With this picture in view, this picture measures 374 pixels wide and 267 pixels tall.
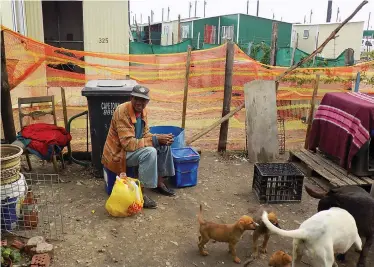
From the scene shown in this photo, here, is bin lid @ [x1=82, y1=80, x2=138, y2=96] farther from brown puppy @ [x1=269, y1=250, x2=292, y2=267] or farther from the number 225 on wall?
the number 225 on wall

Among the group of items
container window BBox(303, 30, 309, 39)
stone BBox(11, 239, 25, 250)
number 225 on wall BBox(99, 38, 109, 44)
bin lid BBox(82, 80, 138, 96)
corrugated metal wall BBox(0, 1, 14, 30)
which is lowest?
stone BBox(11, 239, 25, 250)

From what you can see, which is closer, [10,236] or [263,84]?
[10,236]

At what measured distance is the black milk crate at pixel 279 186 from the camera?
14.6 feet

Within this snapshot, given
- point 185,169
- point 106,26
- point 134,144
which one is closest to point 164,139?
point 134,144

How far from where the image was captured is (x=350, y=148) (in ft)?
15.5

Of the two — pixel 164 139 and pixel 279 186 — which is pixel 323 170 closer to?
pixel 279 186

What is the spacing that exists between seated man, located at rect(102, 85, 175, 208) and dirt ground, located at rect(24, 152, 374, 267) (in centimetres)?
45

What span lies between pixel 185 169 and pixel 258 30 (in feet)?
69.3

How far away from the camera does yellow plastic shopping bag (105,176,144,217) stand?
150 inches

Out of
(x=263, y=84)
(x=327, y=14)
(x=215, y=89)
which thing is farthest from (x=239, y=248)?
(x=327, y=14)

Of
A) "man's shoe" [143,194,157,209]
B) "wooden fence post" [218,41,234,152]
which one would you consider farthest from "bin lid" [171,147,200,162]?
"wooden fence post" [218,41,234,152]

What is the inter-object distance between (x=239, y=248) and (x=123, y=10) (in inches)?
363

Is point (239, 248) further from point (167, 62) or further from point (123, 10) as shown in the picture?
point (123, 10)

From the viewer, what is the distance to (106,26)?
423 inches
